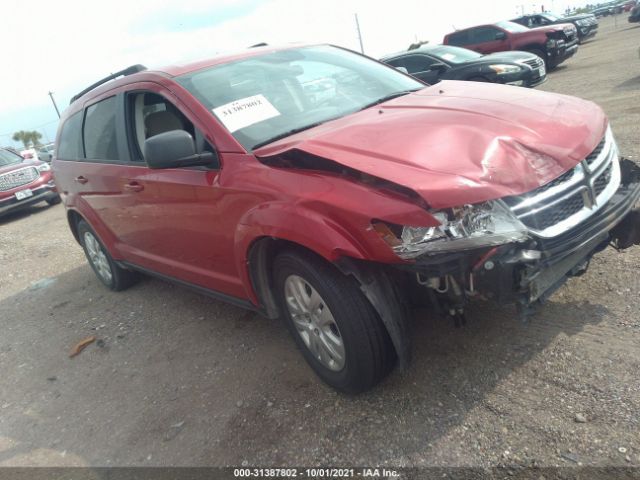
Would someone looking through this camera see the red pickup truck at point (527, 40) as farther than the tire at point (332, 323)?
Yes

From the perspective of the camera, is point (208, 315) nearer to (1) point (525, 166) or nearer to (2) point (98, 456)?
(2) point (98, 456)

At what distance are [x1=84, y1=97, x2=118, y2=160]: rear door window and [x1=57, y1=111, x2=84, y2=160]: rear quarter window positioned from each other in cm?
18

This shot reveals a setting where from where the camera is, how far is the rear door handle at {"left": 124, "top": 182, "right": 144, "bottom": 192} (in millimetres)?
3709

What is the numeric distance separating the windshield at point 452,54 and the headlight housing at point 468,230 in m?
9.97

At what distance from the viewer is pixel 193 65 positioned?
11.7 feet

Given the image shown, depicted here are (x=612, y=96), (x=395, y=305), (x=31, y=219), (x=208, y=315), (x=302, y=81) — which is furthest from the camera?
(x=31, y=219)

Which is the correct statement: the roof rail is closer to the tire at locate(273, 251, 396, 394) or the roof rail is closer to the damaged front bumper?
the tire at locate(273, 251, 396, 394)

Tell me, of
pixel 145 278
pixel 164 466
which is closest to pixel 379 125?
pixel 164 466

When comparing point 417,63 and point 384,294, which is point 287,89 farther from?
point 417,63

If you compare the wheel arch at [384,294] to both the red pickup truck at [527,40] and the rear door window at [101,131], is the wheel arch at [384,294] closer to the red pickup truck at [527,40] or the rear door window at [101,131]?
the rear door window at [101,131]

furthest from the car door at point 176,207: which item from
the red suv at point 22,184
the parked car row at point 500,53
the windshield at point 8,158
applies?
the windshield at point 8,158

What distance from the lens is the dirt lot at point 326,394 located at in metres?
2.33

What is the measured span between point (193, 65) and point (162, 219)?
3.53 ft

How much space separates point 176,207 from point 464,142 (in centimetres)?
190
